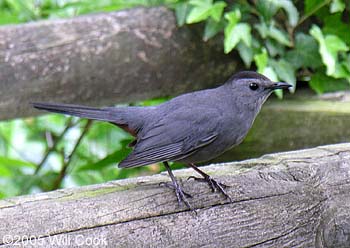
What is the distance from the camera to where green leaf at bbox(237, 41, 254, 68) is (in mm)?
3348

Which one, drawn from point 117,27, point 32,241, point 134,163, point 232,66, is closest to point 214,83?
point 232,66

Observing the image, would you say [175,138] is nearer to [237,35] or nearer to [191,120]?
[191,120]

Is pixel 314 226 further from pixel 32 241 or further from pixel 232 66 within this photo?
pixel 232 66

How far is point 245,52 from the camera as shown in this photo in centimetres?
336

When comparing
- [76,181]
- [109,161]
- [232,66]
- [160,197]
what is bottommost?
[76,181]

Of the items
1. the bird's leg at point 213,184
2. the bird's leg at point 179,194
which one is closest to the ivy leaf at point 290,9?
the bird's leg at point 213,184

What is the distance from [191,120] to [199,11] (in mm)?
953

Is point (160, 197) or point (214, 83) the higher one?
point (160, 197)

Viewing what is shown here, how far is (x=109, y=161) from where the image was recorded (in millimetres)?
3127

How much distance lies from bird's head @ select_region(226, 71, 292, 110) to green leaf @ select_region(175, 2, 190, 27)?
837mm

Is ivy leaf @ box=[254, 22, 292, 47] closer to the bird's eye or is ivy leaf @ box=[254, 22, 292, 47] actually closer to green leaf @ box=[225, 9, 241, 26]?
green leaf @ box=[225, 9, 241, 26]

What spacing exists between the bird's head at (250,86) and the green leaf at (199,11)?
2.30 ft

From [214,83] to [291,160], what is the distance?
1326 millimetres

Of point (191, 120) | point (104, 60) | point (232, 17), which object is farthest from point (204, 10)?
point (191, 120)
